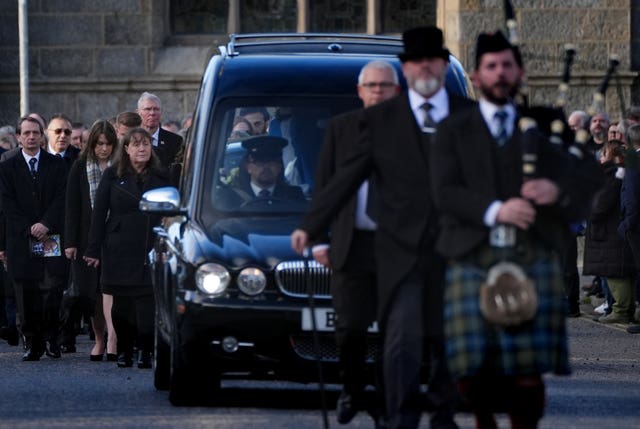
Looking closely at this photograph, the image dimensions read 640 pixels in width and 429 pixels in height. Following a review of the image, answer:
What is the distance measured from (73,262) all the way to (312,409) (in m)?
5.36

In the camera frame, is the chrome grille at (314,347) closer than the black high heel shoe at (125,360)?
Yes

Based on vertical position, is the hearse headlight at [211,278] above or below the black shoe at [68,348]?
above

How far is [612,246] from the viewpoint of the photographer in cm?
1980

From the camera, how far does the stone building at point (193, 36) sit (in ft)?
90.0

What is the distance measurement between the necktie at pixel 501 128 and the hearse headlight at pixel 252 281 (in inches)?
120

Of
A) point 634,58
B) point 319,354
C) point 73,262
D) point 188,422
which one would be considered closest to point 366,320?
point 319,354

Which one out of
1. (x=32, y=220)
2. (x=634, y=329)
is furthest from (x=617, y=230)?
(x=32, y=220)

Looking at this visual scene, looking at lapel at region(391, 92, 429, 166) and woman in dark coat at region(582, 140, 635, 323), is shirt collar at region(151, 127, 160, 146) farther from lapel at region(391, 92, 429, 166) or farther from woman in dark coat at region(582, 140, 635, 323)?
lapel at region(391, 92, 429, 166)

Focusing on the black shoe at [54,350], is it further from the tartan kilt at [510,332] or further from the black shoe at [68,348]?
the tartan kilt at [510,332]

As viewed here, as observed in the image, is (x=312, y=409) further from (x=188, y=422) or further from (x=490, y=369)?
(x=490, y=369)

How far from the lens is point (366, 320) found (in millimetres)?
10359

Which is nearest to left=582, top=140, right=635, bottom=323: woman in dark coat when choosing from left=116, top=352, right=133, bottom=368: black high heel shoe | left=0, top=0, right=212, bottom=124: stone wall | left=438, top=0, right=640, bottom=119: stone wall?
left=116, top=352, right=133, bottom=368: black high heel shoe

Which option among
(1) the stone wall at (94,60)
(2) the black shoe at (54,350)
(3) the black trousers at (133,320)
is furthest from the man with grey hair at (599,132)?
(1) the stone wall at (94,60)

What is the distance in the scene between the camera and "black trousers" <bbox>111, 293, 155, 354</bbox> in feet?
50.8
